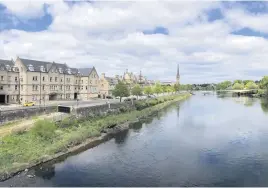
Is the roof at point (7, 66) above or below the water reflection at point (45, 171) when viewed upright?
above

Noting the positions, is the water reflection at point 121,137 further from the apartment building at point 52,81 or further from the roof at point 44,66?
the roof at point 44,66

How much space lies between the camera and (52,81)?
202ft

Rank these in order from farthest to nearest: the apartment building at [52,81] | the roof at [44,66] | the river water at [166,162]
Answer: the roof at [44,66], the apartment building at [52,81], the river water at [166,162]

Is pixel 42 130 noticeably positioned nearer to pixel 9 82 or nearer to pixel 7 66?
pixel 9 82

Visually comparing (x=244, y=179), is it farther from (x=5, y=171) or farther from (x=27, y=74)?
(x=27, y=74)

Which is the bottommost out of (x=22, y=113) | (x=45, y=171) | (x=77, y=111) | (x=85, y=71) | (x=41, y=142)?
(x=45, y=171)

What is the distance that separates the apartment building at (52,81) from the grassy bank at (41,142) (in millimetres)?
16335

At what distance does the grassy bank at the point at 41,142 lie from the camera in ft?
85.1

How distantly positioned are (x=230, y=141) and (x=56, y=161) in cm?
2249

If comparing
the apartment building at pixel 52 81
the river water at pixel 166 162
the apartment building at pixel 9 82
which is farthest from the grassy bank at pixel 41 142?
the apartment building at pixel 9 82

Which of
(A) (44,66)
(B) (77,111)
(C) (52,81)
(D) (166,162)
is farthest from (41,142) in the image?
(A) (44,66)

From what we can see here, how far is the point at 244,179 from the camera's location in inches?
925

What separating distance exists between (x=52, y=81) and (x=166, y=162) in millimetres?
41161

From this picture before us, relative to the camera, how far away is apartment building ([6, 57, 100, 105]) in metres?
55.1
